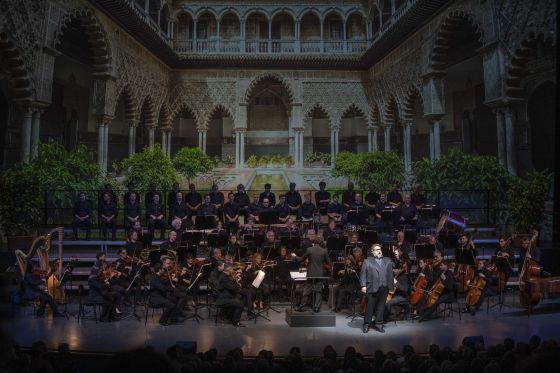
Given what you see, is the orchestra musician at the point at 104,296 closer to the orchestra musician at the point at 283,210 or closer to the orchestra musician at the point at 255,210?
the orchestra musician at the point at 255,210

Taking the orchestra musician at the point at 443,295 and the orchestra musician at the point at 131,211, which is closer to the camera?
the orchestra musician at the point at 443,295

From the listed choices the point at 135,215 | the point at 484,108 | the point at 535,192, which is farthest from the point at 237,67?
the point at 535,192

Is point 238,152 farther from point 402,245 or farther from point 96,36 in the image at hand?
point 402,245

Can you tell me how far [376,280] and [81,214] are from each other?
7981 millimetres

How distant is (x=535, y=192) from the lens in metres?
11.2

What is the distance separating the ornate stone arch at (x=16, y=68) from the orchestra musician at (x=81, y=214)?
461 cm

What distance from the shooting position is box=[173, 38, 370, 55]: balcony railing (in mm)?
25266

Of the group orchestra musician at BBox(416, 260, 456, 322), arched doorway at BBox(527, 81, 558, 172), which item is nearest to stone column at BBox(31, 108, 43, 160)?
orchestra musician at BBox(416, 260, 456, 322)

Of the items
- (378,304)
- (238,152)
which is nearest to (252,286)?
(378,304)

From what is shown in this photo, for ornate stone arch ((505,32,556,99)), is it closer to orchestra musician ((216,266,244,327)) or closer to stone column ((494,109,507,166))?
stone column ((494,109,507,166))

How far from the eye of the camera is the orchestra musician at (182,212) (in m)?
11.4

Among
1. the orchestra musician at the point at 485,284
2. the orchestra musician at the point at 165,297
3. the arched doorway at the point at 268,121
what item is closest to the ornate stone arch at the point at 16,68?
the orchestra musician at the point at 165,297

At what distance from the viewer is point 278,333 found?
705 cm

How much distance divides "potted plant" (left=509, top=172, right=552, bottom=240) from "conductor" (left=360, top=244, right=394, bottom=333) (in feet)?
18.8
